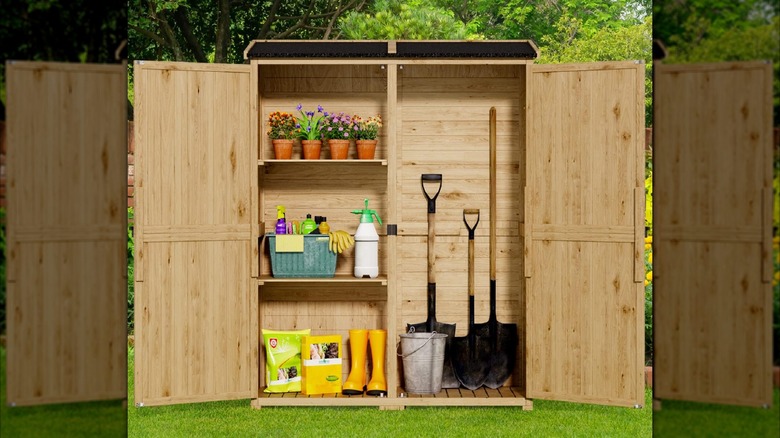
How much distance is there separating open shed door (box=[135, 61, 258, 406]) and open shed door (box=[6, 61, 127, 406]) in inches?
142

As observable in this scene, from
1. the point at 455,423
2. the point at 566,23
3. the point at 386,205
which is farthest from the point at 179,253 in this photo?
the point at 566,23

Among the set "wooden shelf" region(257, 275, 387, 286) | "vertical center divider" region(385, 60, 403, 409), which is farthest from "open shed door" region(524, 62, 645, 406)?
"wooden shelf" region(257, 275, 387, 286)

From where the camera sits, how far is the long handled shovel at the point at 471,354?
521cm

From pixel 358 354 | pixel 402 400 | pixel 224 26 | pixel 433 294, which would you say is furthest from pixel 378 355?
pixel 224 26

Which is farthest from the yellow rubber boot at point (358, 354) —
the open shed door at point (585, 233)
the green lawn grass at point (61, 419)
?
the green lawn grass at point (61, 419)

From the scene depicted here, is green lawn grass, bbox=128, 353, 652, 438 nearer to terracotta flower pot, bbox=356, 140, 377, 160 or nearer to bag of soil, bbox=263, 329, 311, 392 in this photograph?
bag of soil, bbox=263, 329, 311, 392

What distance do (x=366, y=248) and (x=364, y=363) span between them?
0.66m

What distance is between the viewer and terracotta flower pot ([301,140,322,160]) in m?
5.12

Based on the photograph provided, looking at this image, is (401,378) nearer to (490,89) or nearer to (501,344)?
(501,344)

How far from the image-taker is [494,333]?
5.25 meters

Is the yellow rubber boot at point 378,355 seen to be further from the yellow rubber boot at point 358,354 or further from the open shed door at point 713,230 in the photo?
the open shed door at point 713,230

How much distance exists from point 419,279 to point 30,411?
4295mm

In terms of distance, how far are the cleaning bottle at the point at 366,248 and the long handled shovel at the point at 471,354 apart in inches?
20.6

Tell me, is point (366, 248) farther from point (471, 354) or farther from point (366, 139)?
point (471, 354)
